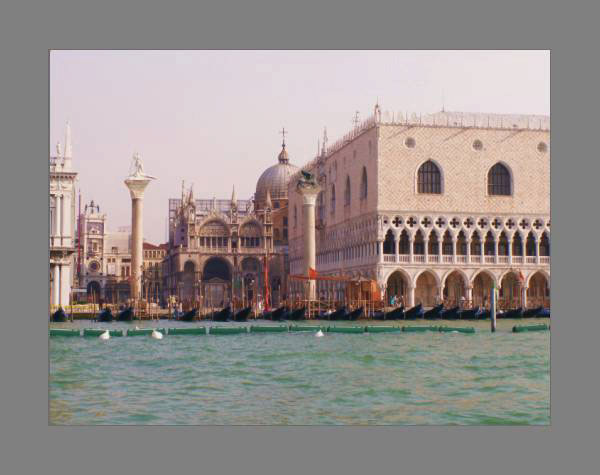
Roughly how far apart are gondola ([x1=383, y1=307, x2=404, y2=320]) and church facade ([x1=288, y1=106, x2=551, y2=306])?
2.19 metres

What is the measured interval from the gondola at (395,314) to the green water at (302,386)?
755 cm

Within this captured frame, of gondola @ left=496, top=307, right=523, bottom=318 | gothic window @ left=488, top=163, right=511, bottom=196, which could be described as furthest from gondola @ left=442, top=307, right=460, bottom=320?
gothic window @ left=488, top=163, right=511, bottom=196

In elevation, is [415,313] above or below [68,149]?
below

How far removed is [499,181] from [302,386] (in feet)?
47.2

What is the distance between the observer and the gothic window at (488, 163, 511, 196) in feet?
72.5

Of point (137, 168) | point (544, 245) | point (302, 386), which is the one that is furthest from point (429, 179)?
point (302, 386)

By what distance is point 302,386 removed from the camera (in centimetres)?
864

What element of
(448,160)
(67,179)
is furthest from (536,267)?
(67,179)

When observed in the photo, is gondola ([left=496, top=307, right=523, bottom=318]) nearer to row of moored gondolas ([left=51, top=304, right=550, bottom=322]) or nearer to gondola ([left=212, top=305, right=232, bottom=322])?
row of moored gondolas ([left=51, top=304, right=550, bottom=322])

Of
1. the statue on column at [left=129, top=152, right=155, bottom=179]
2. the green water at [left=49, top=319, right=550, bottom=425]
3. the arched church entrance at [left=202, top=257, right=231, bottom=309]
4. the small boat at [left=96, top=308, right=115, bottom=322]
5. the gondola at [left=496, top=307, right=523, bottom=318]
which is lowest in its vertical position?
the green water at [left=49, top=319, right=550, bottom=425]

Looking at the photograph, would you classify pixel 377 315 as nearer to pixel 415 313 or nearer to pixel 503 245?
pixel 415 313

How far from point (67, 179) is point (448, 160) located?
12946mm

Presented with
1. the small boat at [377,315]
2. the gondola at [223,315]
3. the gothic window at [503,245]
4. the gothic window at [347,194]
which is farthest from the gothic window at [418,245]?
the gondola at [223,315]

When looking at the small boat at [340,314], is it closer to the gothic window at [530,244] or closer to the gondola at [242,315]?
the gondola at [242,315]
